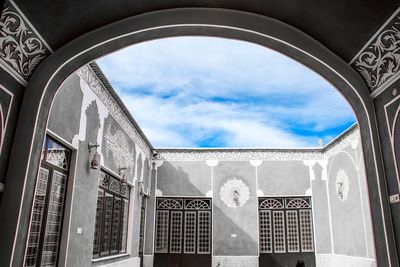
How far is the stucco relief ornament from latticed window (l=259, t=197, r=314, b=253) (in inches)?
22.8

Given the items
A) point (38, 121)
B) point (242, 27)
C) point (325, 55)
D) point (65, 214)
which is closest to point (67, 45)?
point (38, 121)

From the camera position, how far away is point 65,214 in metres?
5.05

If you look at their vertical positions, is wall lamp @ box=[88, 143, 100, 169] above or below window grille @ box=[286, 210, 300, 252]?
above

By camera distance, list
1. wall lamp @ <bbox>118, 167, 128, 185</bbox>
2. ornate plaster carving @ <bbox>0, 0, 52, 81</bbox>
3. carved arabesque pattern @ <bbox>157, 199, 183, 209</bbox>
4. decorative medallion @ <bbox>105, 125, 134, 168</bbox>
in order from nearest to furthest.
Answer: ornate plaster carving @ <bbox>0, 0, 52, 81</bbox> < decorative medallion @ <bbox>105, 125, 134, 168</bbox> < wall lamp @ <bbox>118, 167, 128, 185</bbox> < carved arabesque pattern @ <bbox>157, 199, 183, 209</bbox>

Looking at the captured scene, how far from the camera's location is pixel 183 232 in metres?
10.8

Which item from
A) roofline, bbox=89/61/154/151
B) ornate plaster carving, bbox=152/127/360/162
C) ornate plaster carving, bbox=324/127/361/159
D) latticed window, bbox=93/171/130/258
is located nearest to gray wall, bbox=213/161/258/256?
ornate plaster carving, bbox=152/127/360/162

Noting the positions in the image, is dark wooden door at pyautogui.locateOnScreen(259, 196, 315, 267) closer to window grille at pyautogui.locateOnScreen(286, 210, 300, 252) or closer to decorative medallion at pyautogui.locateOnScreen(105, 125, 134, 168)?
window grille at pyautogui.locateOnScreen(286, 210, 300, 252)

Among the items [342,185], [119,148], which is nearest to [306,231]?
[342,185]

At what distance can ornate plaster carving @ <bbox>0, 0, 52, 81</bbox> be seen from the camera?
8.17 feet

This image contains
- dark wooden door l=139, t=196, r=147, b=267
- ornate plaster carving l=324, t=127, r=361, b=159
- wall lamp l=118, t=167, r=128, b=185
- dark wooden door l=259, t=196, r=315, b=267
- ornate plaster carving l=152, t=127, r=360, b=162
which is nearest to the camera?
wall lamp l=118, t=167, r=128, b=185

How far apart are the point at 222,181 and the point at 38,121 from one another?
28.1 ft

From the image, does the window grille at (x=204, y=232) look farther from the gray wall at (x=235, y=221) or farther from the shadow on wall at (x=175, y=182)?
the shadow on wall at (x=175, y=182)

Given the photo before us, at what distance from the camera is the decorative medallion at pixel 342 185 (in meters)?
9.20

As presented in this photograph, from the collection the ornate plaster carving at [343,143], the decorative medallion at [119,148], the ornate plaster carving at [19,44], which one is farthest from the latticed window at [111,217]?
the ornate plaster carving at [343,143]
